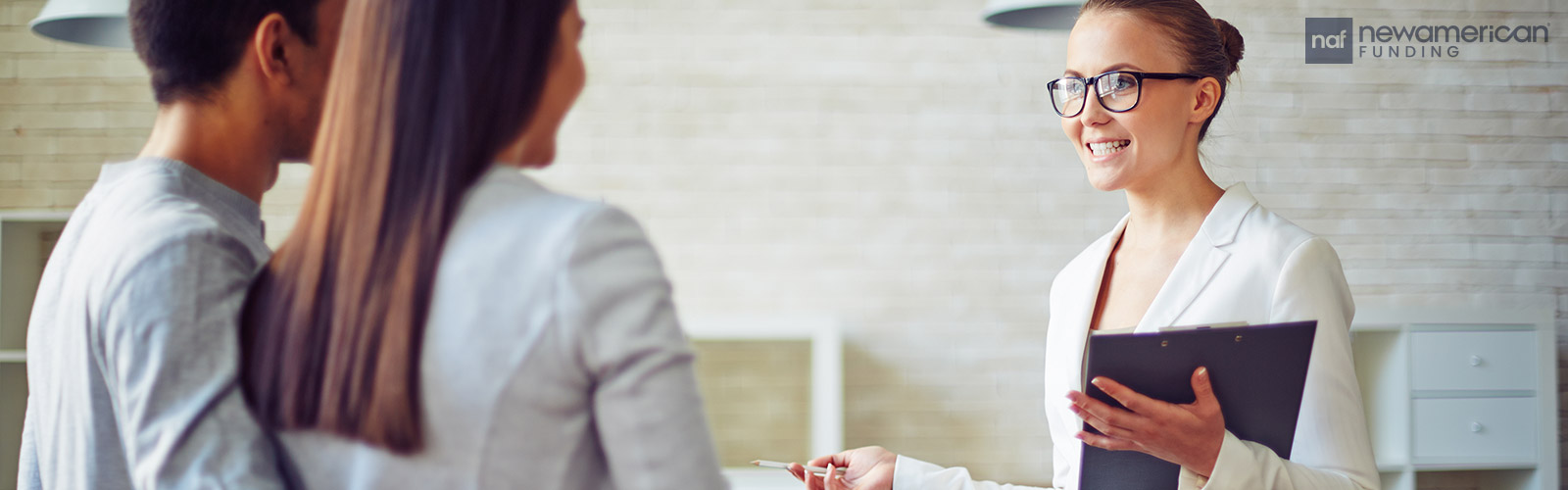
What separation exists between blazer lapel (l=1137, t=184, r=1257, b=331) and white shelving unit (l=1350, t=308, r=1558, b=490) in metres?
2.37

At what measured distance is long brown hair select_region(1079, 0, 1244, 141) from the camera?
1.55 metres

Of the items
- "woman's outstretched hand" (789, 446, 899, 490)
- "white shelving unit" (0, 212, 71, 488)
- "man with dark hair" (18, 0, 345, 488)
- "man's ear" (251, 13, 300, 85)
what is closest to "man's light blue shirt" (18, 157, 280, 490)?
"man with dark hair" (18, 0, 345, 488)

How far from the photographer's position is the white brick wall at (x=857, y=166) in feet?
12.9

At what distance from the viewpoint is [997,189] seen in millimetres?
4043

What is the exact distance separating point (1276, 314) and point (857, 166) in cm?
268

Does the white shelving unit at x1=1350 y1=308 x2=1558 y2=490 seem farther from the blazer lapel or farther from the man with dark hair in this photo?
the man with dark hair

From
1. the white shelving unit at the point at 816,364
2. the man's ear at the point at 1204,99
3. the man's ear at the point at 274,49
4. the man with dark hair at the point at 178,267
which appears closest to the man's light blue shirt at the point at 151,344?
the man with dark hair at the point at 178,267

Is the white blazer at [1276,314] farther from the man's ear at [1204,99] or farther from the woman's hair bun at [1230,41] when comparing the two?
the woman's hair bun at [1230,41]

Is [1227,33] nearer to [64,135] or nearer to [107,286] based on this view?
[107,286]

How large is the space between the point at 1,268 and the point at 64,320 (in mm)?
3056

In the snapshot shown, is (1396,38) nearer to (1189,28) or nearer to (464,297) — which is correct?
(1189,28)

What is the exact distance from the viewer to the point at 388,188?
2.28 ft

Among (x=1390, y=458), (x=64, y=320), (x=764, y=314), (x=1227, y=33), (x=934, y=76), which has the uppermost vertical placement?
(x=934, y=76)

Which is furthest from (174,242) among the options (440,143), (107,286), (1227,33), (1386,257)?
(1386,257)
